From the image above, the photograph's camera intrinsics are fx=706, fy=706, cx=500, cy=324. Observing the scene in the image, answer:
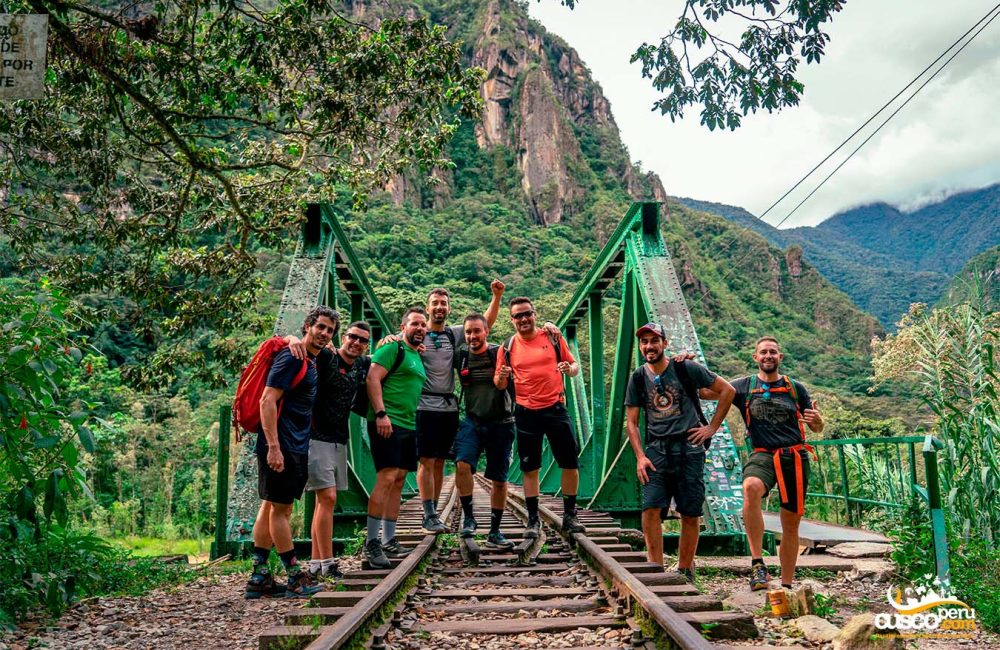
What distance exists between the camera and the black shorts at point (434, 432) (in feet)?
14.9

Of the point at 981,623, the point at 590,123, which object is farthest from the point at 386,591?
the point at 590,123

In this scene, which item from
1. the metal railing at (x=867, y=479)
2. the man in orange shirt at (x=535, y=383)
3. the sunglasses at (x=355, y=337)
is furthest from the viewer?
the metal railing at (x=867, y=479)

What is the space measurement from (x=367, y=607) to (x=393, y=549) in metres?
1.46

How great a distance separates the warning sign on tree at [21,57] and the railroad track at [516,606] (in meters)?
2.89

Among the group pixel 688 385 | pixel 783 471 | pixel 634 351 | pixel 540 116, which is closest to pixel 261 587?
pixel 688 385

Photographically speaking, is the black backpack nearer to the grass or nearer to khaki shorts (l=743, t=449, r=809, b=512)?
khaki shorts (l=743, t=449, r=809, b=512)

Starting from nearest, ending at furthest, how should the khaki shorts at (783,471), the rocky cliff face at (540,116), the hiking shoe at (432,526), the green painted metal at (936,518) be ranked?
1. the green painted metal at (936,518)
2. the khaki shorts at (783,471)
3. the hiking shoe at (432,526)
4. the rocky cliff face at (540,116)

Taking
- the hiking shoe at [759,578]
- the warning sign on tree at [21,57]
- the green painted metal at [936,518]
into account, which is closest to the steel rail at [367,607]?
the hiking shoe at [759,578]

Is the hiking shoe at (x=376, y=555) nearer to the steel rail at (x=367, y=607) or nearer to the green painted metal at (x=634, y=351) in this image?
the steel rail at (x=367, y=607)

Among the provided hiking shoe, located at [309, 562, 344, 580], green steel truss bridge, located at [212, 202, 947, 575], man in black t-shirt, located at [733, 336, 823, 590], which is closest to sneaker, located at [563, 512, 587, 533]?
green steel truss bridge, located at [212, 202, 947, 575]

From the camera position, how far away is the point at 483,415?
14.9 ft

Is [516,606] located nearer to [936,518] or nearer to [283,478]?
[283,478]

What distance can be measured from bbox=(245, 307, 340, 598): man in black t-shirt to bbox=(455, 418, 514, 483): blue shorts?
116cm

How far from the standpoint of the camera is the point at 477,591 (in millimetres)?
3473
